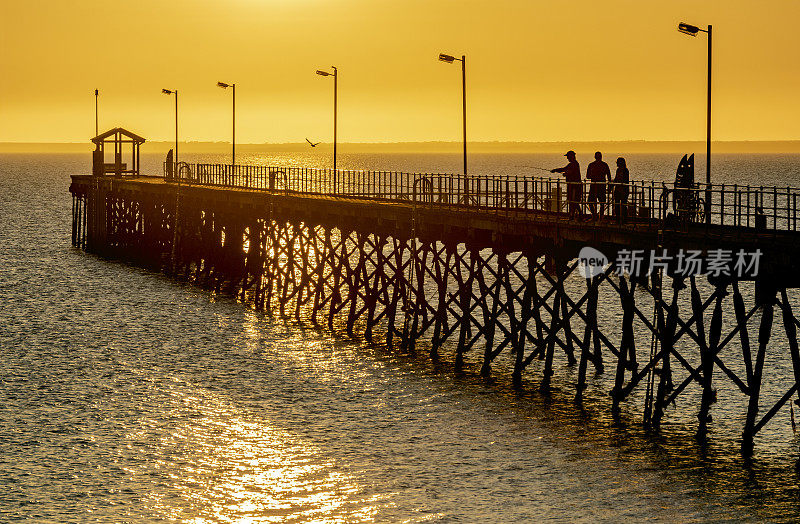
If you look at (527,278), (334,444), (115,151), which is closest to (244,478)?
(334,444)

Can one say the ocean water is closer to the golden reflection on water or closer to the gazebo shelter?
the golden reflection on water

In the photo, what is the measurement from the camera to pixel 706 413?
27.5 meters

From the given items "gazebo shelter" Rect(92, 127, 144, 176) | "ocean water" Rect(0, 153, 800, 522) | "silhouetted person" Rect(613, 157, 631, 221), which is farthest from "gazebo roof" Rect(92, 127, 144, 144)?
"silhouetted person" Rect(613, 157, 631, 221)

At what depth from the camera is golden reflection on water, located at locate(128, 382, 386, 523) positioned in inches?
904

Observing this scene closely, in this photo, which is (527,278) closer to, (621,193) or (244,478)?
(621,193)

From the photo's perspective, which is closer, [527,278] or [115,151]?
[527,278]

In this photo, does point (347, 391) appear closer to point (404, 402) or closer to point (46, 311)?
point (404, 402)

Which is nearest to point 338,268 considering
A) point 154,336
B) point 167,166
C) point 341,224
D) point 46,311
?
point 341,224

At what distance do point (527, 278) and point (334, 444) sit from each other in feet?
40.3

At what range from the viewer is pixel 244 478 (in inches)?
989

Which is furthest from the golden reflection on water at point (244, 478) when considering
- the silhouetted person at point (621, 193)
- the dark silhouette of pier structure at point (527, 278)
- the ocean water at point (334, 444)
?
the silhouetted person at point (621, 193)

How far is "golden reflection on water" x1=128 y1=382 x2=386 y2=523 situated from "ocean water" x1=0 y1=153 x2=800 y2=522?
61 mm

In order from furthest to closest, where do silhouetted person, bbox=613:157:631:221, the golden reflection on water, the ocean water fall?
silhouetted person, bbox=613:157:631:221, the ocean water, the golden reflection on water

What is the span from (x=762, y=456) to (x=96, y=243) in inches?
2219
